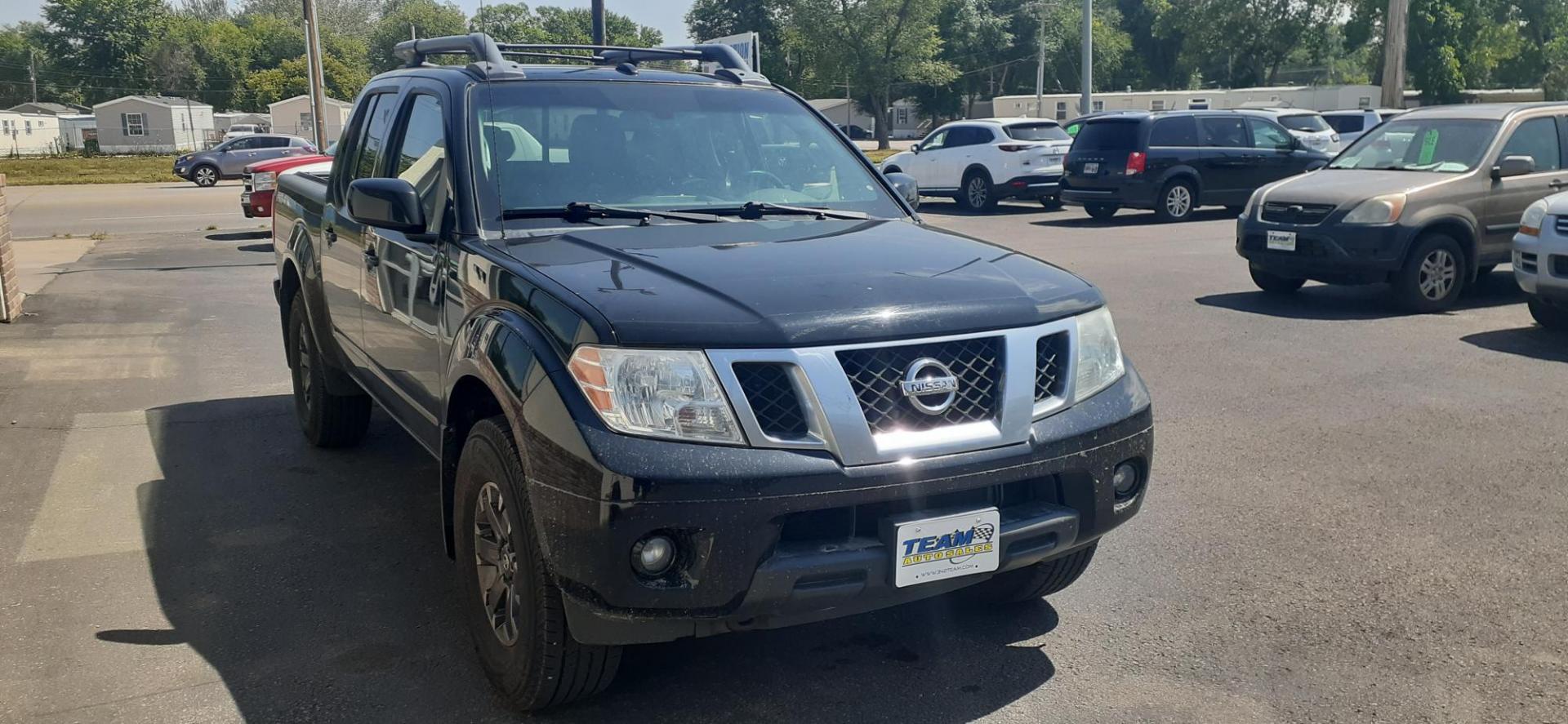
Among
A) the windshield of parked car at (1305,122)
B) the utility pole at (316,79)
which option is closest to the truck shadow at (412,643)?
the windshield of parked car at (1305,122)

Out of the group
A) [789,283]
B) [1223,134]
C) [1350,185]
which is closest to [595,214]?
[789,283]

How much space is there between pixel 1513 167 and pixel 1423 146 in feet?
2.78

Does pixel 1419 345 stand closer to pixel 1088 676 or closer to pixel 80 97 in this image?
pixel 1088 676

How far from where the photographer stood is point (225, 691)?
3686 mm

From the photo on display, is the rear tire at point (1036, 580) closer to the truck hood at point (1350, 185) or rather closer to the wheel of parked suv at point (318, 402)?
the wheel of parked suv at point (318, 402)

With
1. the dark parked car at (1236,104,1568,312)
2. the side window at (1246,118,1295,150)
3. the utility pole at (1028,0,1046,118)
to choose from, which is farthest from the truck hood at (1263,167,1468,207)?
the utility pole at (1028,0,1046,118)

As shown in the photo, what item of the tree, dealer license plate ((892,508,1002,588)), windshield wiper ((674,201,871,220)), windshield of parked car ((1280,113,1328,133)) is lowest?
dealer license plate ((892,508,1002,588))

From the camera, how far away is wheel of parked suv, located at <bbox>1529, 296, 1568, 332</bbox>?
29.6 ft

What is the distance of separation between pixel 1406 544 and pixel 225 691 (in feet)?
13.6

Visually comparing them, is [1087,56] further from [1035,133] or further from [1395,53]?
[1035,133]

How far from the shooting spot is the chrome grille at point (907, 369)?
3.12 metres

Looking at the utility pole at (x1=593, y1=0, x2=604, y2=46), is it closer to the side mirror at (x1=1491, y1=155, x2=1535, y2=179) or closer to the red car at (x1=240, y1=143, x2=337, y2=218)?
the red car at (x1=240, y1=143, x2=337, y2=218)

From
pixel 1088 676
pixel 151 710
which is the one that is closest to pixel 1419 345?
pixel 1088 676

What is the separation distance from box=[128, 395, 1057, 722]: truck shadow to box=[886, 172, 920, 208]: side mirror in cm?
162
